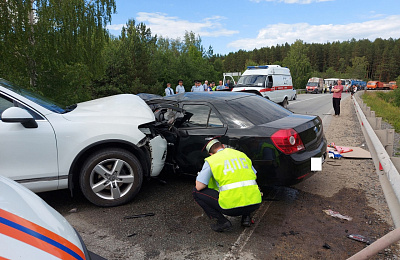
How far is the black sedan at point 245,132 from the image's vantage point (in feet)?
12.1

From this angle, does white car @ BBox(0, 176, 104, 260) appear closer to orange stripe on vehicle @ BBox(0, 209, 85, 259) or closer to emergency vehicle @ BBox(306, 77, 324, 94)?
orange stripe on vehicle @ BBox(0, 209, 85, 259)

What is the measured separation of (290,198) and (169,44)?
240 feet

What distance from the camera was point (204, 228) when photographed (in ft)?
11.1

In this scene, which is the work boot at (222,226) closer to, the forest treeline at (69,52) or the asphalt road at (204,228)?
the asphalt road at (204,228)

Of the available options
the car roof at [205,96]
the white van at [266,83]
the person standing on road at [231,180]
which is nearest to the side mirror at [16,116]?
the person standing on road at [231,180]

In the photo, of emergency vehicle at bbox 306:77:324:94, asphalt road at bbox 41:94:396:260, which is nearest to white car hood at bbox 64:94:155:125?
asphalt road at bbox 41:94:396:260

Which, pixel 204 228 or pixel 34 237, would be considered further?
pixel 204 228

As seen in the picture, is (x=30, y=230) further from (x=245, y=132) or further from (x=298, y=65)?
(x=298, y=65)

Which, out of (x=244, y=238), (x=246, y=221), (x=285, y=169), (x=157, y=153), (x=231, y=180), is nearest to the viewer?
(x=231, y=180)

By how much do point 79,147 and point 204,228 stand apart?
1.83 meters

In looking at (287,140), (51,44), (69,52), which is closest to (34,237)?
(287,140)

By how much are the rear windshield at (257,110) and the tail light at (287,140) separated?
0.41m

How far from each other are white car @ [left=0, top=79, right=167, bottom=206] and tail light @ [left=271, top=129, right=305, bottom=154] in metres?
1.63

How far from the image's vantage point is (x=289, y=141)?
12.0ft
